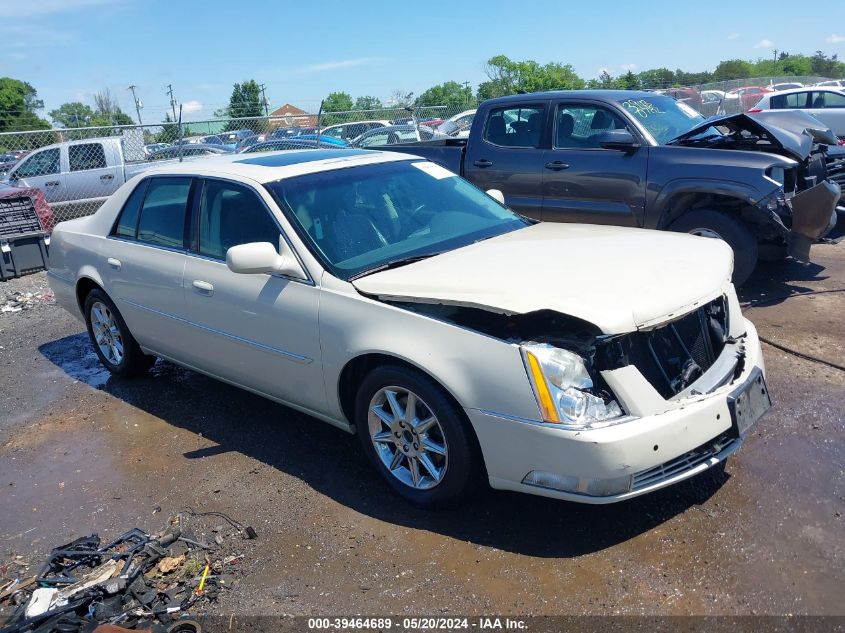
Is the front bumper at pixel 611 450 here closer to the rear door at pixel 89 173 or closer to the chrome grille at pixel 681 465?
the chrome grille at pixel 681 465

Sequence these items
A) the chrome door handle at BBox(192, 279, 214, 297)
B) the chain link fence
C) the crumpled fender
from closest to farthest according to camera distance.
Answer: the chrome door handle at BBox(192, 279, 214, 297)
the crumpled fender
the chain link fence

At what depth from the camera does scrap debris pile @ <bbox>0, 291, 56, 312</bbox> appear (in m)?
8.69

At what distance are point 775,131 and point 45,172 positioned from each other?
12.6 m

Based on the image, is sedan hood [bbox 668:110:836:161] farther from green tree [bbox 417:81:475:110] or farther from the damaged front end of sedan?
green tree [bbox 417:81:475:110]

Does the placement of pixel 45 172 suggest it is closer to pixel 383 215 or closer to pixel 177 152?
pixel 177 152

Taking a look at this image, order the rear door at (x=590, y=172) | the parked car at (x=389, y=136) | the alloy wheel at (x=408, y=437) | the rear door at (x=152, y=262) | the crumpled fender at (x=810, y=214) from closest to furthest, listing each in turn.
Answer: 1. the alloy wheel at (x=408, y=437)
2. the rear door at (x=152, y=262)
3. the crumpled fender at (x=810, y=214)
4. the rear door at (x=590, y=172)
5. the parked car at (x=389, y=136)

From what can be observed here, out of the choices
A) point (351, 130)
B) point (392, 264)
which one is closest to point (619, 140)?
point (392, 264)

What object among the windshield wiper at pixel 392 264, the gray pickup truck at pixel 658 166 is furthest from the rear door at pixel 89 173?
the windshield wiper at pixel 392 264

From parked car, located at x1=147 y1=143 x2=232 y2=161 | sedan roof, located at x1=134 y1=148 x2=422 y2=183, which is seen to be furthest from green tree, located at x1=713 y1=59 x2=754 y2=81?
sedan roof, located at x1=134 y1=148 x2=422 y2=183

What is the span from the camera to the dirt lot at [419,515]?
296 cm

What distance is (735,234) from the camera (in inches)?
252

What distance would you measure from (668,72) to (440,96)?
74.9ft

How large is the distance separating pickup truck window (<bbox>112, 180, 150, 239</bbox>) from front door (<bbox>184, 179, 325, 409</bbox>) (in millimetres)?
856

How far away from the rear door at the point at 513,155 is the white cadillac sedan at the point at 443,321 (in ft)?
8.49
